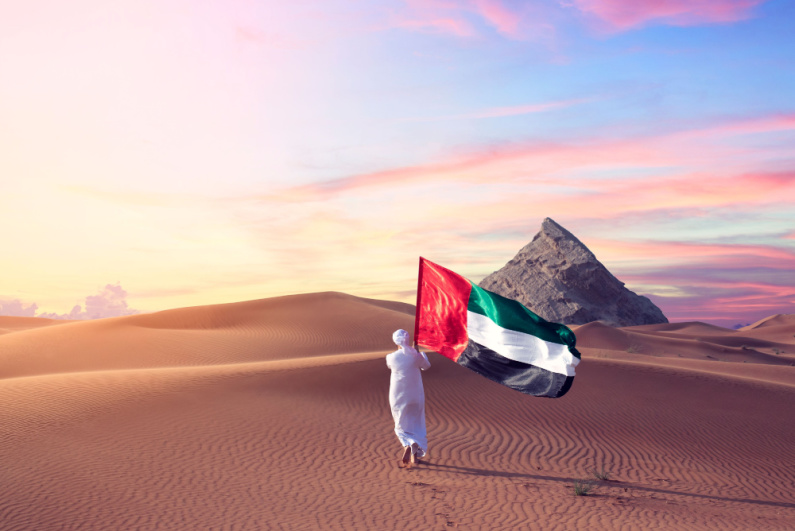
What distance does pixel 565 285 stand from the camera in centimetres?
5616

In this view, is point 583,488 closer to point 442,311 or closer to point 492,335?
point 492,335

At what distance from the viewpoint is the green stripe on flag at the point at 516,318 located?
32.1 ft

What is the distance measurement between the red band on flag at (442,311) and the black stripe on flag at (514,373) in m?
0.23

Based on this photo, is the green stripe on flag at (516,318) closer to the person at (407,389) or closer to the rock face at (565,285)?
the person at (407,389)

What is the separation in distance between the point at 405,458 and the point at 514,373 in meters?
3.35

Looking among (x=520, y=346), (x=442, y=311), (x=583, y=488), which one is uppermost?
(x=442, y=311)

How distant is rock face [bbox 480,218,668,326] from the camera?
54.3m

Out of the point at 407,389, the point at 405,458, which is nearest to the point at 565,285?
the point at 405,458

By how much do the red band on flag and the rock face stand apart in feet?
145

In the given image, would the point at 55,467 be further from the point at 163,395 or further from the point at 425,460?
the point at 425,460

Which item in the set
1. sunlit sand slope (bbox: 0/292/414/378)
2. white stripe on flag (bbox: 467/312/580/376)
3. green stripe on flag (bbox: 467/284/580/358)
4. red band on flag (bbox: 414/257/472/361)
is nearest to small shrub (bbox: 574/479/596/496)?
white stripe on flag (bbox: 467/312/580/376)

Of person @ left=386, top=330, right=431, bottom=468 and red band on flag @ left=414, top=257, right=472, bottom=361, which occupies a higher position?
red band on flag @ left=414, top=257, right=472, bottom=361

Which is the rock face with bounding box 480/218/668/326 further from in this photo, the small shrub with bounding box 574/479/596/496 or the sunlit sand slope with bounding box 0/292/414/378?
the small shrub with bounding box 574/479/596/496

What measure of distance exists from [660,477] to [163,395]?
11.6m
